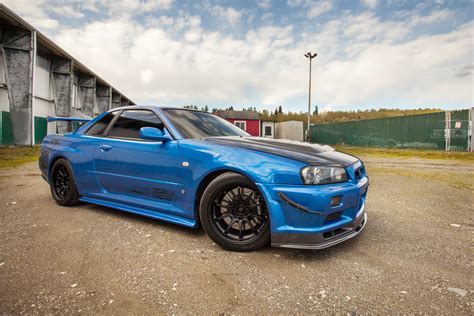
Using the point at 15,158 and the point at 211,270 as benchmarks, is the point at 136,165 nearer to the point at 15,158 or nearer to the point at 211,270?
the point at 211,270

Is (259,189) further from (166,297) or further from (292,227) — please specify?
(166,297)

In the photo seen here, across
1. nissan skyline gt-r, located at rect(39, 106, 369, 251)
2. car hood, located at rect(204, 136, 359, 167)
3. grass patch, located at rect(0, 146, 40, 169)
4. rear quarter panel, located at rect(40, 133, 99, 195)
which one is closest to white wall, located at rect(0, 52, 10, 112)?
grass patch, located at rect(0, 146, 40, 169)

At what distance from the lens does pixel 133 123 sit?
11.1 feet

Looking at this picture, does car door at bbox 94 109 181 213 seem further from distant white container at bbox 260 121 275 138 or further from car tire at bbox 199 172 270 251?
distant white container at bbox 260 121 275 138

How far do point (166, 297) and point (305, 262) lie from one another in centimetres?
111

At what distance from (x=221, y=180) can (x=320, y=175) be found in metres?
0.82

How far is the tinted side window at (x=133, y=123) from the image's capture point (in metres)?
3.21

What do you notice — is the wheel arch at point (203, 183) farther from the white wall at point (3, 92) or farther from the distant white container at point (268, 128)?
the distant white container at point (268, 128)

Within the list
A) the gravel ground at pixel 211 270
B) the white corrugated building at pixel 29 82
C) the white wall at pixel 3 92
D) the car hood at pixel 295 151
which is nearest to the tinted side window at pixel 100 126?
the gravel ground at pixel 211 270

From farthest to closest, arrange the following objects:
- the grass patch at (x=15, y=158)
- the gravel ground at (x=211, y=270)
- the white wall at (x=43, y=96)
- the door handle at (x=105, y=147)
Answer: the white wall at (x=43, y=96) → the grass patch at (x=15, y=158) → the door handle at (x=105, y=147) → the gravel ground at (x=211, y=270)

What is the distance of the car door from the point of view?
284cm

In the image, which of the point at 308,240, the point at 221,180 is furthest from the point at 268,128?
the point at 308,240

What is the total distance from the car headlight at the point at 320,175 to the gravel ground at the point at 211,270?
0.65m

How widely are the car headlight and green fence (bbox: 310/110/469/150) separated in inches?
651
